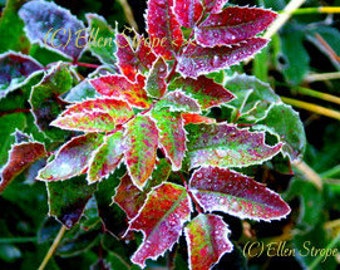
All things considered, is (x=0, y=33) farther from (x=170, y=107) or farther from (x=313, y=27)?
(x=313, y=27)

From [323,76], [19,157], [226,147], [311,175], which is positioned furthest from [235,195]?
[323,76]

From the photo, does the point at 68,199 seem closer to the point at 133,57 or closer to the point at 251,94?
the point at 133,57

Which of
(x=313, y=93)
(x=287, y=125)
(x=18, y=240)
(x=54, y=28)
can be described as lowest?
(x=18, y=240)

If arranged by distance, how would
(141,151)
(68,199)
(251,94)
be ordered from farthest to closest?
(251,94)
(68,199)
(141,151)

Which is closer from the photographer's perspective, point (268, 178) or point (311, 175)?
point (268, 178)

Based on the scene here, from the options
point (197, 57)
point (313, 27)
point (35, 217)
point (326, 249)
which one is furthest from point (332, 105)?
point (35, 217)

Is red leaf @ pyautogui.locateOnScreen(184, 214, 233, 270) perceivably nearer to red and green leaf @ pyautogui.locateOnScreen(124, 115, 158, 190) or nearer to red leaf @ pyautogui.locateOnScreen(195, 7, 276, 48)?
red and green leaf @ pyautogui.locateOnScreen(124, 115, 158, 190)

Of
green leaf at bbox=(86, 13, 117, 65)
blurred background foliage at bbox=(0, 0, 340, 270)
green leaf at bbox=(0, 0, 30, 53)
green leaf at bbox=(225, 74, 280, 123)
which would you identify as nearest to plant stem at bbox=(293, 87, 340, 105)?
blurred background foliage at bbox=(0, 0, 340, 270)
